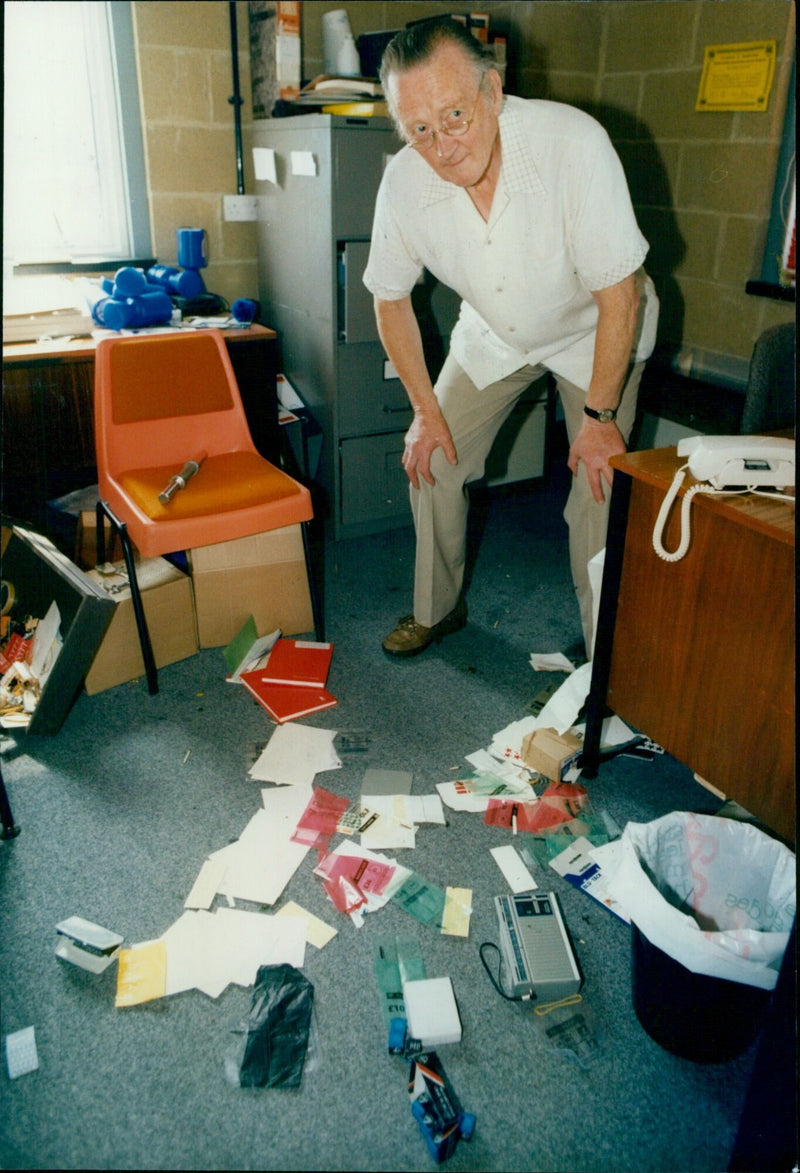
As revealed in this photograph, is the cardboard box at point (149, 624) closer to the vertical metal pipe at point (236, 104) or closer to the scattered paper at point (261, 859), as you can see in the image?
the scattered paper at point (261, 859)

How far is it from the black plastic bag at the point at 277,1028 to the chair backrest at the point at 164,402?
1.42m

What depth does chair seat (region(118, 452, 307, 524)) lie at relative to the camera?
2160 millimetres

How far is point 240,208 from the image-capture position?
10.6 ft

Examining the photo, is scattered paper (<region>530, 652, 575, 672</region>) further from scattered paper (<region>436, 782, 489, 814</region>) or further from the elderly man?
scattered paper (<region>436, 782, 489, 814</region>)

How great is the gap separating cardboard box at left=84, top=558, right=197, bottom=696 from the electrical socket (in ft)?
5.11

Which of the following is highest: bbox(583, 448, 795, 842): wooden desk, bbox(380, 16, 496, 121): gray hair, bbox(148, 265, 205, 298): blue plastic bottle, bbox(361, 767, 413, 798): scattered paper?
bbox(380, 16, 496, 121): gray hair

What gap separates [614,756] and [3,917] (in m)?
1.36

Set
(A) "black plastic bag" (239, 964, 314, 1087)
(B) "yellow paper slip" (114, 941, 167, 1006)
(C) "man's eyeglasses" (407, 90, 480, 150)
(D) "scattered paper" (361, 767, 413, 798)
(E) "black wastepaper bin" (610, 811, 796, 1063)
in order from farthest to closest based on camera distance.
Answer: (D) "scattered paper" (361, 767, 413, 798) → (C) "man's eyeglasses" (407, 90, 480, 150) → (B) "yellow paper slip" (114, 941, 167, 1006) → (A) "black plastic bag" (239, 964, 314, 1087) → (E) "black wastepaper bin" (610, 811, 796, 1063)

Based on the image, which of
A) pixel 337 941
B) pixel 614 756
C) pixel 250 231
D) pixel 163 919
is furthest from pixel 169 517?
pixel 250 231

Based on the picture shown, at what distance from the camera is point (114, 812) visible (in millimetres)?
1886

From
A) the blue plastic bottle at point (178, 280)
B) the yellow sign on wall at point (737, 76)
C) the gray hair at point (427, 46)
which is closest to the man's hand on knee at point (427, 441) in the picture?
the gray hair at point (427, 46)

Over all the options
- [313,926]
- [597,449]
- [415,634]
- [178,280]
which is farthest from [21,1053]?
[178,280]

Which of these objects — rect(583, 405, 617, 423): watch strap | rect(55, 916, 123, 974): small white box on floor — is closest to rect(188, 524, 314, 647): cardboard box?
rect(583, 405, 617, 423): watch strap

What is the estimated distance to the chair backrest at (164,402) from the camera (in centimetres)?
231
